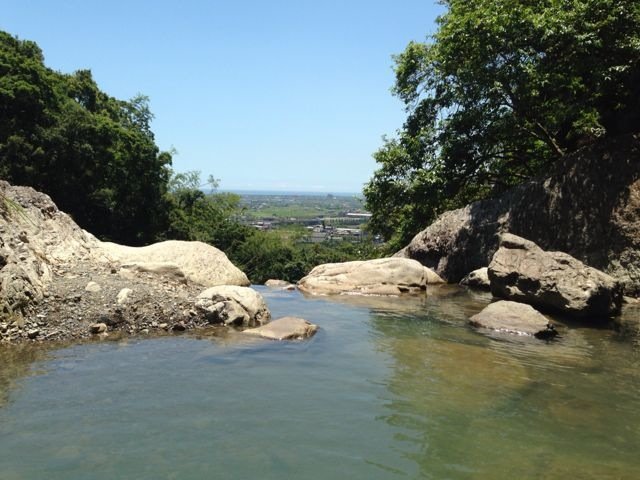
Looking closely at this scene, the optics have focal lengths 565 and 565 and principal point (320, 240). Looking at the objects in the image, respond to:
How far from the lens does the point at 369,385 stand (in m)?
9.24

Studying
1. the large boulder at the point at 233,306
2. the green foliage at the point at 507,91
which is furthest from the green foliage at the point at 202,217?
the large boulder at the point at 233,306

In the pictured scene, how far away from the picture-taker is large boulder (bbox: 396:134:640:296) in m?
17.0

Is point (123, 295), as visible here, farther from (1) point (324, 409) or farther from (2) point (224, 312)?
(1) point (324, 409)

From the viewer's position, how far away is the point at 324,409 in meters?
8.11

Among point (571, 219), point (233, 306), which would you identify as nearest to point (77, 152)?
point (233, 306)

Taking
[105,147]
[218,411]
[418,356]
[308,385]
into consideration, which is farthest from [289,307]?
[105,147]

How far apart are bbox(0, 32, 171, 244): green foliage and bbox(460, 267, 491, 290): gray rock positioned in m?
26.4

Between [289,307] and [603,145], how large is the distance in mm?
11685

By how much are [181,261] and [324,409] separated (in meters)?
9.90

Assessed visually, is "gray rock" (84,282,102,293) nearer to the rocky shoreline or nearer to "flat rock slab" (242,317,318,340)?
the rocky shoreline

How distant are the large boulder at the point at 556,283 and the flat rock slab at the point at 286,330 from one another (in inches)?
244

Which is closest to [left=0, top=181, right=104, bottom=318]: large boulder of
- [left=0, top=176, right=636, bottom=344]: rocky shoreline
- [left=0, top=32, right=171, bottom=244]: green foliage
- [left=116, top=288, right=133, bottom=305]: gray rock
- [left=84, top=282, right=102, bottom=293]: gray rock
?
[left=0, top=176, right=636, bottom=344]: rocky shoreline

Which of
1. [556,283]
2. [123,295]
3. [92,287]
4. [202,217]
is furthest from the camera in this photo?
[202,217]

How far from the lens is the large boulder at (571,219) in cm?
1703
